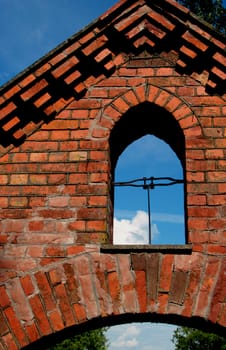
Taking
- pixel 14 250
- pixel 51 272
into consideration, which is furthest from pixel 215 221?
pixel 14 250

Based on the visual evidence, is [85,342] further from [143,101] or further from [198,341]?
[143,101]

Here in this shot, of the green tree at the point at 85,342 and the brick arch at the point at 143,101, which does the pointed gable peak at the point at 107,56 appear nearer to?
the brick arch at the point at 143,101

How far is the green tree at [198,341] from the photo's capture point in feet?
90.8

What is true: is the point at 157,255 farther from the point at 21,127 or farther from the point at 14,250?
the point at 21,127

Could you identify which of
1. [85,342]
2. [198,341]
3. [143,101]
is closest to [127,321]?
[143,101]

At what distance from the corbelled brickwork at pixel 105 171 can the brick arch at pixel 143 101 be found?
0.03ft

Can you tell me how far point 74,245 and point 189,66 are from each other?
7.09 feet

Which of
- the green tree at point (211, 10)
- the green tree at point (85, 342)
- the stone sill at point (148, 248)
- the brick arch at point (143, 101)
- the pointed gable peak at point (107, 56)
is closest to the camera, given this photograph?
the stone sill at point (148, 248)

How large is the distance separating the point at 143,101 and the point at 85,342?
2071cm

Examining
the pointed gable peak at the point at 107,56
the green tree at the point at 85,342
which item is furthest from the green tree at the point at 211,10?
the green tree at the point at 85,342

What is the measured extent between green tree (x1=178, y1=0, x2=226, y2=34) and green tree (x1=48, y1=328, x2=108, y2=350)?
16993mm

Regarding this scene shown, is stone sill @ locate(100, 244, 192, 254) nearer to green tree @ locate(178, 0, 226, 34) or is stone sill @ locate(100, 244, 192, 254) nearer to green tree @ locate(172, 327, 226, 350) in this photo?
green tree @ locate(178, 0, 226, 34)

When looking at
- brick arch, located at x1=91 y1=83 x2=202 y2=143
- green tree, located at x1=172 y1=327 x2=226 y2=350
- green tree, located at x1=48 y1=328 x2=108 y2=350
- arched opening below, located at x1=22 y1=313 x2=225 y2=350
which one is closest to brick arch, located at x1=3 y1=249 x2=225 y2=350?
arched opening below, located at x1=22 y1=313 x2=225 y2=350

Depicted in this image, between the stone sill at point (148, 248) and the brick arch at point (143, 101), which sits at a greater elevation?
the brick arch at point (143, 101)
